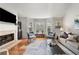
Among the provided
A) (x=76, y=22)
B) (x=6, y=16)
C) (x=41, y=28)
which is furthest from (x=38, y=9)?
(x=76, y=22)

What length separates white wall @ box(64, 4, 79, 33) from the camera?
93.4 inches

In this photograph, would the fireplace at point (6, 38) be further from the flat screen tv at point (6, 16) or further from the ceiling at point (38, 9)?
the ceiling at point (38, 9)

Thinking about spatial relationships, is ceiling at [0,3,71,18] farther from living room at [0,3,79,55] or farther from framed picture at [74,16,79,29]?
framed picture at [74,16,79,29]

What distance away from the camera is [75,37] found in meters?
2.40

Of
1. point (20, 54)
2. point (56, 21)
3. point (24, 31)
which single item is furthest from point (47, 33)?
point (20, 54)

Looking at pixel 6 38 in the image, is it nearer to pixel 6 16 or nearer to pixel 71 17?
pixel 6 16

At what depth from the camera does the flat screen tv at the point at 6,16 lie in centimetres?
230

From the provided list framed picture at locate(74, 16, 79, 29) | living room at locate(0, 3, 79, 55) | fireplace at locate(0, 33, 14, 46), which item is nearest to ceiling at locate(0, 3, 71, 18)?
living room at locate(0, 3, 79, 55)

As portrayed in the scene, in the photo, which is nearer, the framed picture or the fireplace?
the fireplace

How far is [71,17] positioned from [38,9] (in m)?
0.74

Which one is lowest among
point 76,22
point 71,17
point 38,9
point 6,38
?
point 6,38

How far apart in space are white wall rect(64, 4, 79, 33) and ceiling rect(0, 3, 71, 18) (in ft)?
0.31

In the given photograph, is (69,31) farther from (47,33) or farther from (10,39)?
(10,39)

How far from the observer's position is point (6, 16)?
2.39 metres
